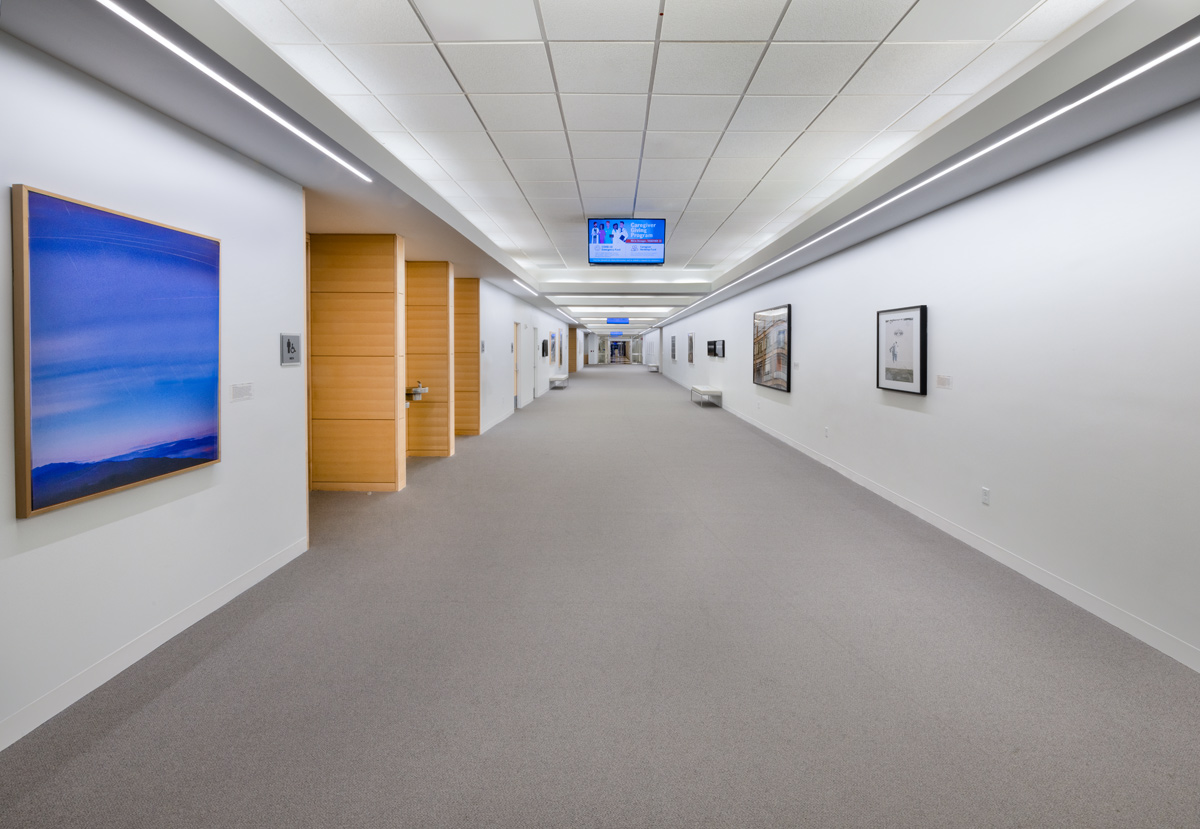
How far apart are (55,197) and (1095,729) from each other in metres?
4.56

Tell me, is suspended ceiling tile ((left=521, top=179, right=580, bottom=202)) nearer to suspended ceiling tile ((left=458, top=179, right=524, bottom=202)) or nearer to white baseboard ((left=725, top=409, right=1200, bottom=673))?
suspended ceiling tile ((left=458, top=179, right=524, bottom=202))

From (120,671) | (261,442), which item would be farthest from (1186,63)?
(120,671)

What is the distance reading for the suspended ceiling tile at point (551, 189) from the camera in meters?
5.43

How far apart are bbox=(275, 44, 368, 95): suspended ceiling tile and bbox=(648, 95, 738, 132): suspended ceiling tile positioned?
194 cm

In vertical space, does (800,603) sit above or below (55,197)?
below

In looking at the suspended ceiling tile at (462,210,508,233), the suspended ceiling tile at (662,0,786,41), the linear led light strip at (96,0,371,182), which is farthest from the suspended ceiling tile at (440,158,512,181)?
the suspended ceiling tile at (662,0,786,41)

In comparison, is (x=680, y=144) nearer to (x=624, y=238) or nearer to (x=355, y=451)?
(x=624, y=238)

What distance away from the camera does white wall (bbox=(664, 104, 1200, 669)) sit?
8.66 feet

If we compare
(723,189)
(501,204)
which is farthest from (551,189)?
(723,189)

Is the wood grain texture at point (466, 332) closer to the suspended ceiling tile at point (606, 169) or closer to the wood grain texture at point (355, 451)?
the wood grain texture at point (355, 451)

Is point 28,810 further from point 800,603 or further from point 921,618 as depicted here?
point 921,618

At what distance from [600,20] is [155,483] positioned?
127 inches

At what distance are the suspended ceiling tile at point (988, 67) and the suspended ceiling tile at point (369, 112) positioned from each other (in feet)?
12.3

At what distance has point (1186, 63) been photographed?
222cm
